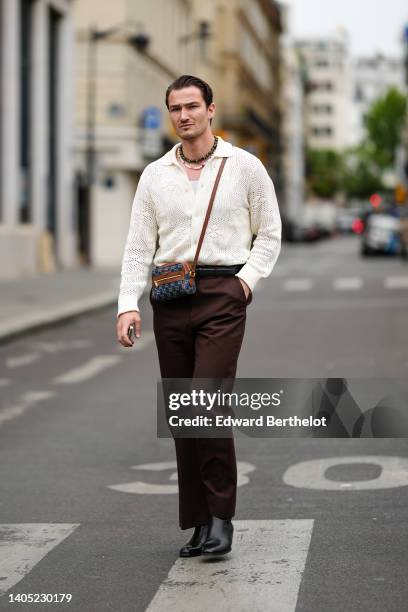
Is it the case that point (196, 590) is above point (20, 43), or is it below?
below

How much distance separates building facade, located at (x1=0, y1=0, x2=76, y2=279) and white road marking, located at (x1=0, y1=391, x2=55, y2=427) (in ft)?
72.4

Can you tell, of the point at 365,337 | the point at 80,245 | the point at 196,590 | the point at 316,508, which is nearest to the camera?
the point at 196,590

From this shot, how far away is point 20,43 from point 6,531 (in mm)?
31645

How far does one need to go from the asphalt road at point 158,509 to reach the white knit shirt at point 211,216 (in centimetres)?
109

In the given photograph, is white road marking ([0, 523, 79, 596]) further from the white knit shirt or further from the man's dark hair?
the man's dark hair

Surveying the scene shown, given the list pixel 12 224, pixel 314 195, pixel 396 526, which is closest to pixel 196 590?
pixel 396 526

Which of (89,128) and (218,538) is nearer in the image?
(218,538)

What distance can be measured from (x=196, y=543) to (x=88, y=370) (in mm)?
8411

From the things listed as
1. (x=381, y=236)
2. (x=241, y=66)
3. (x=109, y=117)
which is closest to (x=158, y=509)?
(x=109, y=117)

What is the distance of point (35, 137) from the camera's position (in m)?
38.3

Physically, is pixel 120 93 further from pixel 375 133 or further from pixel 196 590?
pixel 375 133

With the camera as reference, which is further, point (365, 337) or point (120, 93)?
point (120, 93)

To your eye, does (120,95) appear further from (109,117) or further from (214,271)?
(214,271)

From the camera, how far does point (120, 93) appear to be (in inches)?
2003
